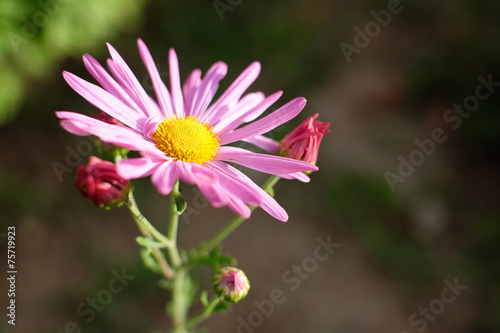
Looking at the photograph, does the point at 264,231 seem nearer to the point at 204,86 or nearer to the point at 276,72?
the point at 276,72

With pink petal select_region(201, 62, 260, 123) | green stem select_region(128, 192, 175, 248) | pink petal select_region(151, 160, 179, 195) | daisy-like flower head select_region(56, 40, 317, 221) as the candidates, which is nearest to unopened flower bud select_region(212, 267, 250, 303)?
green stem select_region(128, 192, 175, 248)

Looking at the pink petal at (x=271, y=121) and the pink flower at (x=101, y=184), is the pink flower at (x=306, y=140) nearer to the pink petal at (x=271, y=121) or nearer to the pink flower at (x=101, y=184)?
the pink petal at (x=271, y=121)

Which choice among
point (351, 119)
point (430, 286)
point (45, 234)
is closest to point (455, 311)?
point (430, 286)

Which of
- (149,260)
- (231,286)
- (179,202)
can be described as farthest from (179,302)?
(179,202)

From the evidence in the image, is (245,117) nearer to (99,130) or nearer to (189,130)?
(189,130)

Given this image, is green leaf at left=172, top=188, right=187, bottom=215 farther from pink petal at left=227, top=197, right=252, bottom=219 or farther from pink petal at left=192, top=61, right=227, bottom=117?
pink petal at left=192, top=61, right=227, bottom=117
